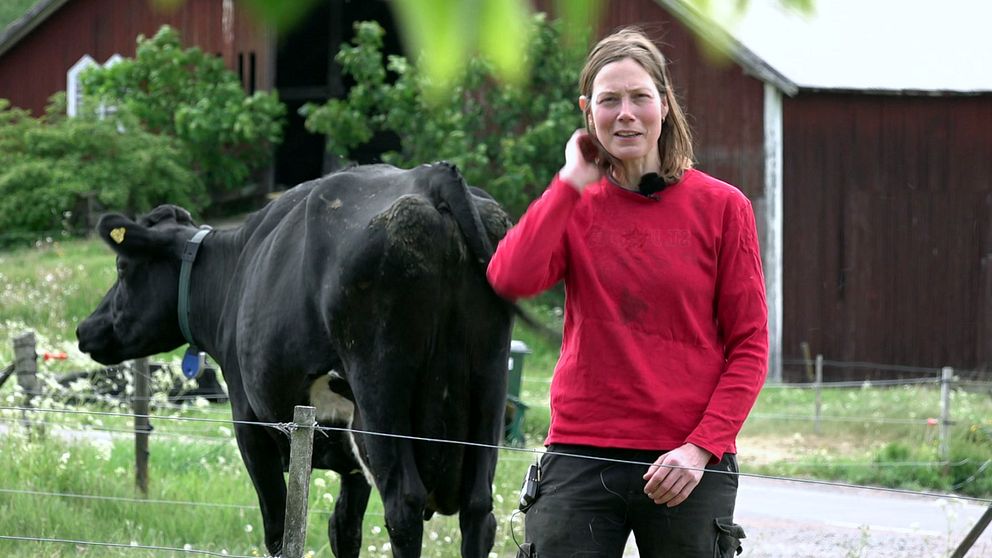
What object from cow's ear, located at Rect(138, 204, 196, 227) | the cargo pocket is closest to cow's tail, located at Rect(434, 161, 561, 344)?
the cargo pocket

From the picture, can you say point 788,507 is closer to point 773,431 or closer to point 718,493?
point 773,431

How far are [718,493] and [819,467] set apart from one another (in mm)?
8952

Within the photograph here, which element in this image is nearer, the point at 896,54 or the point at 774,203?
the point at 774,203

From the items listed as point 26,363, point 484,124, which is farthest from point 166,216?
point 484,124

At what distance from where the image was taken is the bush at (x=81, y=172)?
23.0 metres

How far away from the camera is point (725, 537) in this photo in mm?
3494

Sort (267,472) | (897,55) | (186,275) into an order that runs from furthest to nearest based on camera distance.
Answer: (897,55)
(186,275)
(267,472)

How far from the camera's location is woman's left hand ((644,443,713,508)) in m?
3.37

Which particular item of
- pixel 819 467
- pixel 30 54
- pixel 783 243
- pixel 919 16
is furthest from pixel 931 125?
pixel 30 54

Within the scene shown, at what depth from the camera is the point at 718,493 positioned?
138 inches

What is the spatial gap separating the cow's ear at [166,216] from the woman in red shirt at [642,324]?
13.4 feet

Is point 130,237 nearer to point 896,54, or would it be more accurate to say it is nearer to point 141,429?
point 141,429

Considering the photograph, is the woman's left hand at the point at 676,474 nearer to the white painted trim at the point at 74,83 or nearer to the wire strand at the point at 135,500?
the wire strand at the point at 135,500

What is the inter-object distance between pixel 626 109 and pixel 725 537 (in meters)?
1.14
